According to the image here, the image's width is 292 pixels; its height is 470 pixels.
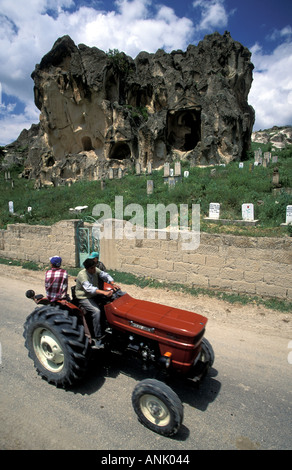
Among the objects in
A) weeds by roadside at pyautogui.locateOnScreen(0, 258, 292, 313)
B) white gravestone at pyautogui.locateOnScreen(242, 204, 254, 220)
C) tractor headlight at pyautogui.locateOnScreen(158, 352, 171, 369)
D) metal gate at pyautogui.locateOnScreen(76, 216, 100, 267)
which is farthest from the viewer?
Answer: white gravestone at pyautogui.locateOnScreen(242, 204, 254, 220)

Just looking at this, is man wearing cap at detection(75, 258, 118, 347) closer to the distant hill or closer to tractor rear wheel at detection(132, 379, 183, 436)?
tractor rear wheel at detection(132, 379, 183, 436)

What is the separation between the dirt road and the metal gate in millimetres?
4272

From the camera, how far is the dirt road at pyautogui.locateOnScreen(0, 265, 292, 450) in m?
2.62

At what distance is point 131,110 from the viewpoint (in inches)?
1388

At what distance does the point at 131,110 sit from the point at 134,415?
37546 mm

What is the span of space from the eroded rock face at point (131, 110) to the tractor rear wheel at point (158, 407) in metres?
29.2

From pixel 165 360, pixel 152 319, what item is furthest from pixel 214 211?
pixel 165 360

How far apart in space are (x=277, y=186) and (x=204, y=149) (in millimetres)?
18630

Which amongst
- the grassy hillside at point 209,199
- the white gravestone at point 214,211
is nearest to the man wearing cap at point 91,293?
the grassy hillside at point 209,199

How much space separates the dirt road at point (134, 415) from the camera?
262 centimetres

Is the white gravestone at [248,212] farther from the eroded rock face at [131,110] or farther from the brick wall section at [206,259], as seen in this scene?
the eroded rock face at [131,110]

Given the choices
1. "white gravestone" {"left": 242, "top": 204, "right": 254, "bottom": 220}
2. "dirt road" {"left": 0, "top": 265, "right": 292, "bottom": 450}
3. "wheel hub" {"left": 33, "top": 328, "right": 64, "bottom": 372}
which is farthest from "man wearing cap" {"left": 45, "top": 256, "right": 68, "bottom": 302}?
"white gravestone" {"left": 242, "top": 204, "right": 254, "bottom": 220}

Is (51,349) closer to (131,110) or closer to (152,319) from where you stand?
(152,319)
